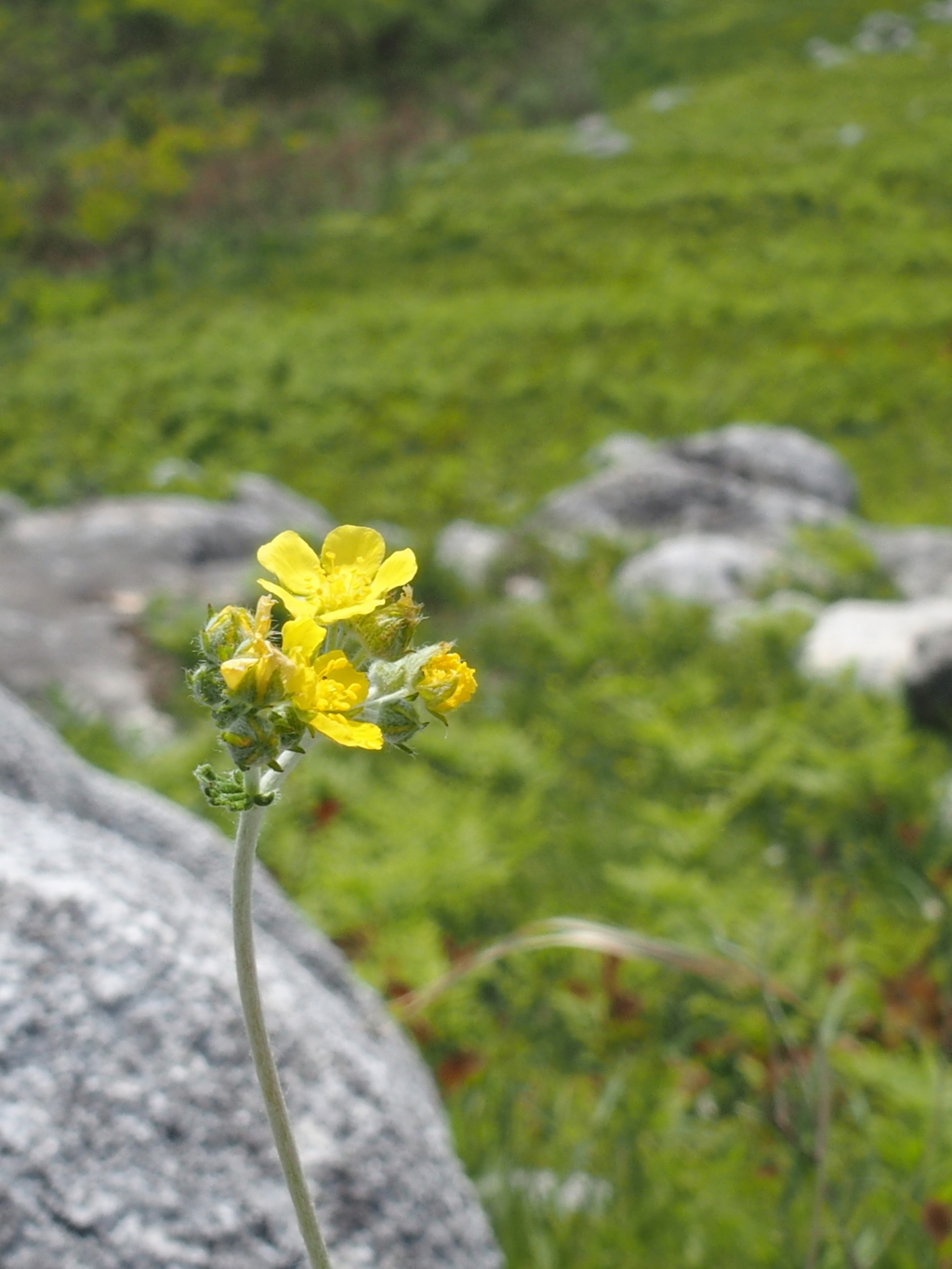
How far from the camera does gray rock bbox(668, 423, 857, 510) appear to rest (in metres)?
7.84

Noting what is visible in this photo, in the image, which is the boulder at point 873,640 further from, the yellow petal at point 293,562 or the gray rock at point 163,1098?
the yellow petal at point 293,562

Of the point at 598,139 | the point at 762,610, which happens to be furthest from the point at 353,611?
the point at 598,139

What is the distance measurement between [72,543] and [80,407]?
4425 mm

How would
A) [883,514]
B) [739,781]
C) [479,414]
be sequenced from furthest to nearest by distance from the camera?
1. [479,414]
2. [883,514]
3. [739,781]

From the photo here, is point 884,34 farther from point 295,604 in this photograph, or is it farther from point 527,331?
point 295,604

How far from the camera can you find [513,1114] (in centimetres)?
246

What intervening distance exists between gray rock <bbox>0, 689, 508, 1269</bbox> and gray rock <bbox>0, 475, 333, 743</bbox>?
2.74m

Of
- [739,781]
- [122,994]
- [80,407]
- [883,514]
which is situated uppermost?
[122,994]

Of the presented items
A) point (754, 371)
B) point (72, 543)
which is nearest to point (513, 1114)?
point (72, 543)

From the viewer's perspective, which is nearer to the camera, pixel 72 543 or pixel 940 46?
pixel 72 543

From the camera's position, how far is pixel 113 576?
600 centimetres

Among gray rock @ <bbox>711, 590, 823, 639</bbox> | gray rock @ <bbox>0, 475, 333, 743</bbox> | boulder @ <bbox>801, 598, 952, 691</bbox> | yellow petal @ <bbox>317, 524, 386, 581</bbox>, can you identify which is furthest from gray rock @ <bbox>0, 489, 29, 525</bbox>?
yellow petal @ <bbox>317, 524, 386, 581</bbox>

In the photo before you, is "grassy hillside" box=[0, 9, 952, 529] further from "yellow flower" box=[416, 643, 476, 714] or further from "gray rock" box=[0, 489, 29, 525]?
"yellow flower" box=[416, 643, 476, 714]

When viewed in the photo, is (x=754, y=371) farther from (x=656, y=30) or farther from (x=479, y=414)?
(x=656, y=30)
